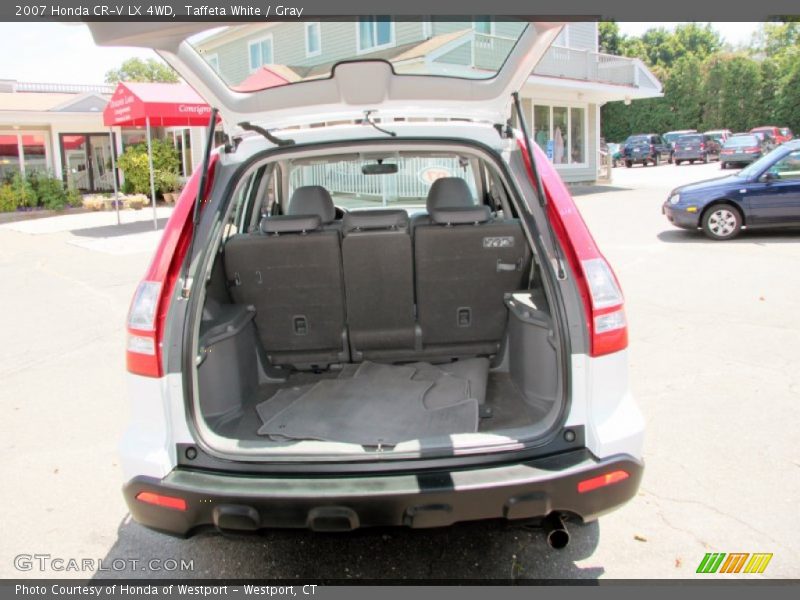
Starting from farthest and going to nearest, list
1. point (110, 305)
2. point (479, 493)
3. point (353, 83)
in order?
1. point (110, 305)
2. point (353, 83)
3. point (479, 493)

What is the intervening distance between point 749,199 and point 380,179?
7527 mm

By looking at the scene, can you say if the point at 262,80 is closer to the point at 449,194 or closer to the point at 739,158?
the point at 449,194

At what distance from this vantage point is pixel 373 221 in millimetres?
3701

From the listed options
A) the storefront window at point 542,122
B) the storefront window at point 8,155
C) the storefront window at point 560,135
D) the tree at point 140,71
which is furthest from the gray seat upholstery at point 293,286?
the tree at point 140,71

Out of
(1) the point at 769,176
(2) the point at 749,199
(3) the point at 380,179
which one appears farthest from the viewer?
(2) the point at 749,199

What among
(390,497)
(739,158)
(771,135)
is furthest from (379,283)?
(771,135)

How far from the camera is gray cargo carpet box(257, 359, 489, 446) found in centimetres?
306

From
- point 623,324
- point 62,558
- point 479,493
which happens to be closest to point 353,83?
point 623,324

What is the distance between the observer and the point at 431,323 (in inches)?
156

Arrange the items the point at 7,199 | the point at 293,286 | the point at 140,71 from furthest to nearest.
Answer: the point at 140,71
the point at 7,199
the point at 293,286

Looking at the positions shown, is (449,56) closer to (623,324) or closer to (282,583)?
(623,324)

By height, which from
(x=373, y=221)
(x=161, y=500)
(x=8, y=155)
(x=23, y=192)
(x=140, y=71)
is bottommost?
(x=161, y=500)

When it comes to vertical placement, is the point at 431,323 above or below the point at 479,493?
above

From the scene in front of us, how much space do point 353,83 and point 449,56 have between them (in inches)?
62.2
